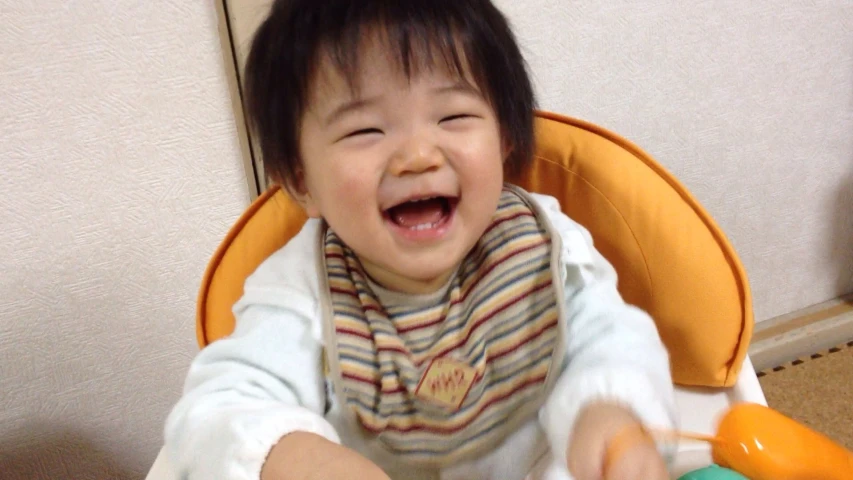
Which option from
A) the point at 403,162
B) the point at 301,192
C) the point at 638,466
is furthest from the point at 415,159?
the point at 638,466

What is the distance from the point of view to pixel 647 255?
599 millimetres

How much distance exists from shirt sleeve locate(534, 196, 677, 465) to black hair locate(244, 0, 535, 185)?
0.44ft

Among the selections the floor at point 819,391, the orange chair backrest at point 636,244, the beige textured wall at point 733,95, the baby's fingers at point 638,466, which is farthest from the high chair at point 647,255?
the floor at point 819,391

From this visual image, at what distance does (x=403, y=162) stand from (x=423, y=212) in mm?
71

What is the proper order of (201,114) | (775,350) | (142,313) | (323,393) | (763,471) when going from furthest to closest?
(775,350) → (142,313) → (201,114) → (323,393) → (763,471)

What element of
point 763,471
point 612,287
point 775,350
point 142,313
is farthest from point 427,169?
point 775,350

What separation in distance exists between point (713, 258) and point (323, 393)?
1.20 ft

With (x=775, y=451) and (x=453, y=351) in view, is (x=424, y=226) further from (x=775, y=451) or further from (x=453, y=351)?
(x=775, y=451)

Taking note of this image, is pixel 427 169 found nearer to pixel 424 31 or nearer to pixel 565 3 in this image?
pixel 424 31

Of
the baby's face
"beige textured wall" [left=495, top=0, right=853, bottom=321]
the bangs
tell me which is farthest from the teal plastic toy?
"beige textured wall" [left=495, top=0, right=853, bottom=321]

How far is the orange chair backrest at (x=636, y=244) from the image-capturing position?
57 cm

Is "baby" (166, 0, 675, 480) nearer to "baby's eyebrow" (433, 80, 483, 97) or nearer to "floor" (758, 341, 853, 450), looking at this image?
"baby's eyebrow" (433, 80, 483, 97)

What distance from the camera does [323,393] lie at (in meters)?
0.57

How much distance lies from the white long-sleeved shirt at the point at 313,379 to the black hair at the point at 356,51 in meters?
0.10
